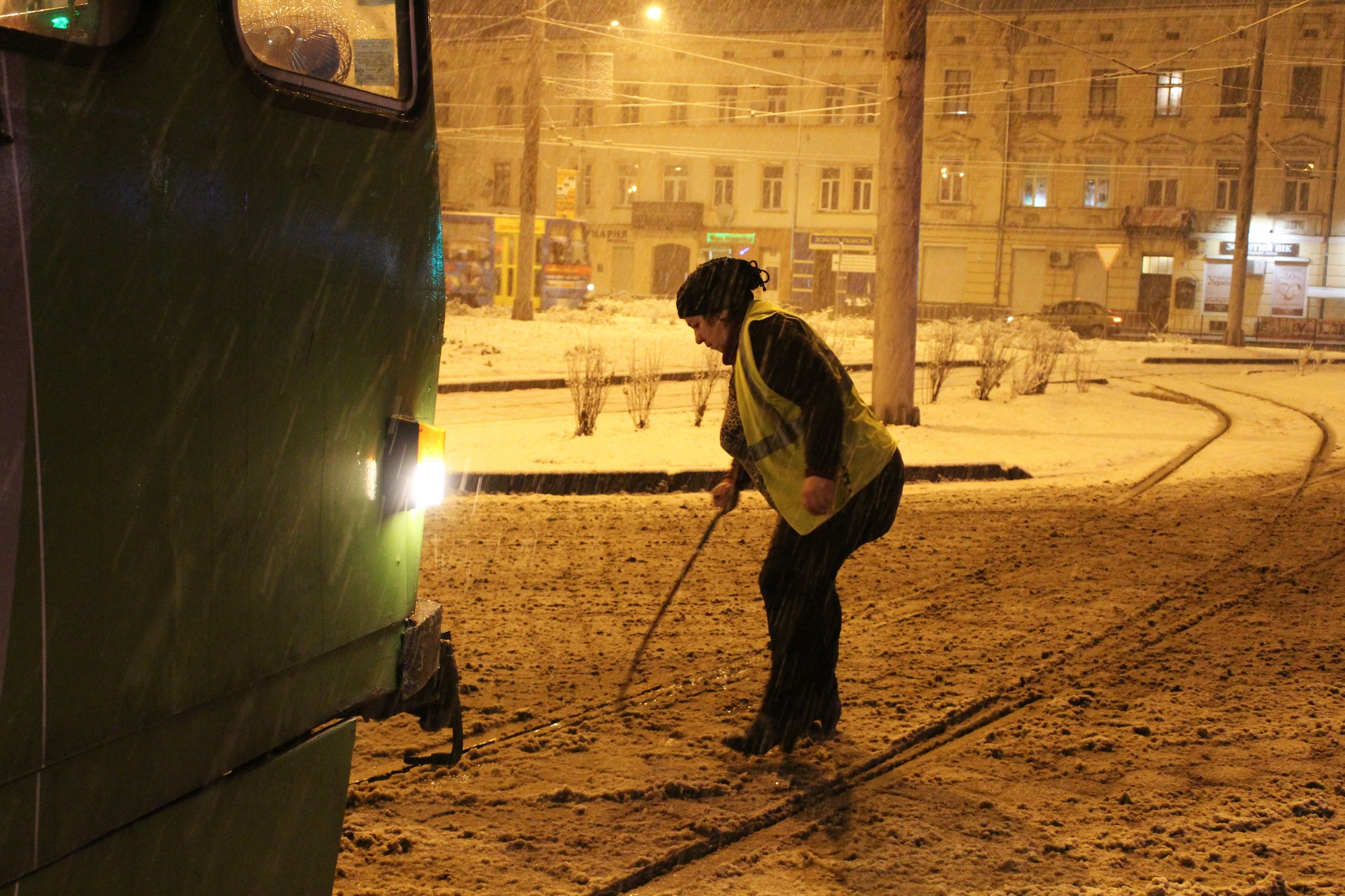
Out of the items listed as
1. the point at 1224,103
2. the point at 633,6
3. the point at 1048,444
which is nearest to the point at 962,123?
the point at 1224,103

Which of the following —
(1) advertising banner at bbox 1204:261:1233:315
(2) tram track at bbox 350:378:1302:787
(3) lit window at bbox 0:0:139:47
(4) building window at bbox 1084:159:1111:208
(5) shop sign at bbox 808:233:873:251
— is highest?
(4) building window at bbox 1084:159:1111:208

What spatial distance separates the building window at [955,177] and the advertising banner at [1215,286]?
9.73 metres

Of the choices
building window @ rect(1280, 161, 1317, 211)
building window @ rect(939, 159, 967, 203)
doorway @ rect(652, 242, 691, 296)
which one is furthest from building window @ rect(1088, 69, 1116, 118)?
doorway @ rect(652, 242, 691, 296)

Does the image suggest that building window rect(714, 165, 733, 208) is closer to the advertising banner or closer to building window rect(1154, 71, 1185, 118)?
building window rect(1154, 71, 1185, 118)

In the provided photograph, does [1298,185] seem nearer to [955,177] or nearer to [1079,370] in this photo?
[955,177]

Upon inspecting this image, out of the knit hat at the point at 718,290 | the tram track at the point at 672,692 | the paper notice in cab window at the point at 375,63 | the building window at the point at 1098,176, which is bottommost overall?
the tram track at the point at 672,692

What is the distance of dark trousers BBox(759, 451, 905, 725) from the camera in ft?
14.3

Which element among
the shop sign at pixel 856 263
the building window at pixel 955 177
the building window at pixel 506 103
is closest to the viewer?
the shop sign at pixel 856 263

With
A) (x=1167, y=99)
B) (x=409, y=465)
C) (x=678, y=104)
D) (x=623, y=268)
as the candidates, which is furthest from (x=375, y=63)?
(x=623, y=268)

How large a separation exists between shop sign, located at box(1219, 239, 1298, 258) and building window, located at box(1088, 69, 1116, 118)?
21.8ft

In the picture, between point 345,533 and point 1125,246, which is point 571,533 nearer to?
point 345,533

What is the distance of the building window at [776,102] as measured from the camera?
2238 inches

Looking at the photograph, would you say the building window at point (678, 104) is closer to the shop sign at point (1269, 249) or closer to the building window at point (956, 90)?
the building window at point (956, 90)

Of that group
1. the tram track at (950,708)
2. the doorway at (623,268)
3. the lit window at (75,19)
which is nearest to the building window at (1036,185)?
the doorway at (623,268)
